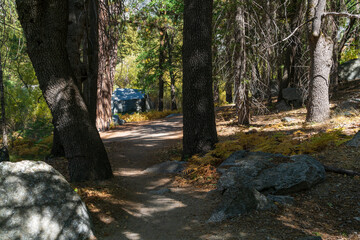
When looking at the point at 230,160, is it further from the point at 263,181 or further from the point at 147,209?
the point at 147,209

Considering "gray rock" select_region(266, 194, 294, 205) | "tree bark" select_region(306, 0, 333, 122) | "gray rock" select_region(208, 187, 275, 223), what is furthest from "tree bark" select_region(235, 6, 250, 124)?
"gray rock" select_region(208, 187, 275, 223)

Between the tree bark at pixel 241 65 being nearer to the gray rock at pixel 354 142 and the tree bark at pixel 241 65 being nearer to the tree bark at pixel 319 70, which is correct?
the tree bark at pixel 319 70

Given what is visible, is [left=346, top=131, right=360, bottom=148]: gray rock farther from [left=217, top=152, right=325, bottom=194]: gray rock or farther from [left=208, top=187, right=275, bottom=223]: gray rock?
[left=208, top=187, right=275, bottom=223]: gray rock

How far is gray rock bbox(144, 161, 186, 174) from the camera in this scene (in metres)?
6.80

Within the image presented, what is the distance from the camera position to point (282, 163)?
4750 millimetres

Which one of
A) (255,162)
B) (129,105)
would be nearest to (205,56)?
(255,162)

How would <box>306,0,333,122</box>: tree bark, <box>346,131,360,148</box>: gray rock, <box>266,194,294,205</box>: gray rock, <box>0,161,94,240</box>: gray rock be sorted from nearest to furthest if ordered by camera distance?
<box>0,161,94,240</box>: gray rock → <box>266,194,294,205</box>: gray rock → <box>346,131,360,148</box>: gray rock → <box>306,0,333,122</box>: tree bark

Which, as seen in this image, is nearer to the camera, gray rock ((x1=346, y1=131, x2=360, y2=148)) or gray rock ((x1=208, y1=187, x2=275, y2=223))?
gray rock ((x1=208, y1=187, x2=275, y2=223))

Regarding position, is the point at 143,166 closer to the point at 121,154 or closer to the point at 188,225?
the point at 121,154

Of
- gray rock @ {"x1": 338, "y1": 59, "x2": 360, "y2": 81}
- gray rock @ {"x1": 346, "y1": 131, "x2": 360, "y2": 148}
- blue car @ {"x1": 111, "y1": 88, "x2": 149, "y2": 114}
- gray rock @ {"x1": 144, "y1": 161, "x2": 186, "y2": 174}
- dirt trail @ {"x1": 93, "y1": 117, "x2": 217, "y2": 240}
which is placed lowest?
dirt trail @ {"x1": 93, "y1": 117, "x2": 217, "y2": 240}

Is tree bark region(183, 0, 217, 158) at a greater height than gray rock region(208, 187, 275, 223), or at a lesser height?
greater

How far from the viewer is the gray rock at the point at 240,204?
153 inches

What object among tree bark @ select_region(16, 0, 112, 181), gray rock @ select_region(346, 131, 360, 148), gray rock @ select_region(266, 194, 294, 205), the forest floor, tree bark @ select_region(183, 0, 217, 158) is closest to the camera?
the forest floor

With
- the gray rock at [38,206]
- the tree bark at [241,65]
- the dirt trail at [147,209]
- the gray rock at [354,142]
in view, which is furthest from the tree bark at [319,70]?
the gray rock at [38,206]
